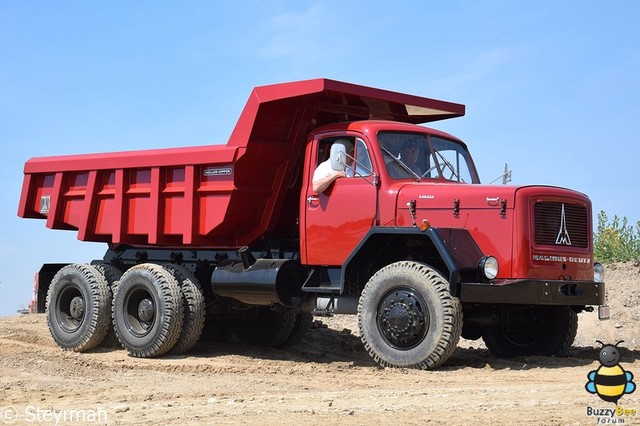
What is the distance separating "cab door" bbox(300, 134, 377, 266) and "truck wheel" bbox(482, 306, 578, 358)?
2076mm

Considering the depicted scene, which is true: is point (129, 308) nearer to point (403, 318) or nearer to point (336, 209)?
point (336, 209)

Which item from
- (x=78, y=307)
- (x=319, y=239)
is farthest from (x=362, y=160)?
(x=78, y=307)

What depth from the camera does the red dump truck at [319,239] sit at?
9.73 m

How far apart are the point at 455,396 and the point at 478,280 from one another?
225cm

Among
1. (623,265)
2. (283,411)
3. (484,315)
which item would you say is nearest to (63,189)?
(484,315)

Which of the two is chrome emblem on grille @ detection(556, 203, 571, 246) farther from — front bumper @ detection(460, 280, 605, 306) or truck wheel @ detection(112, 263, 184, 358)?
truck wheel @ detection(112, 263, 184, 358)

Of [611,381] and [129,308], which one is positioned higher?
[129,308]

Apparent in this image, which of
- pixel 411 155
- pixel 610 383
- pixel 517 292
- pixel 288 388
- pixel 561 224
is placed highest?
pixel 411 155

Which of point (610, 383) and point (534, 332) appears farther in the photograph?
point (534, 332)

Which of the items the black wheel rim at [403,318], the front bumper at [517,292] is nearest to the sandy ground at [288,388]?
the black wheel rim at [403,318]

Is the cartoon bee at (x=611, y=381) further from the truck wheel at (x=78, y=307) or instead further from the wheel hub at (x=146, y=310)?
the truck wheel at (x=78, y=307)

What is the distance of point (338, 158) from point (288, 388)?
2.83 m

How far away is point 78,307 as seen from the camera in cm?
1309

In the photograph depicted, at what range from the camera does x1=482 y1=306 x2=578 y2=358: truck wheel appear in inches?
436
